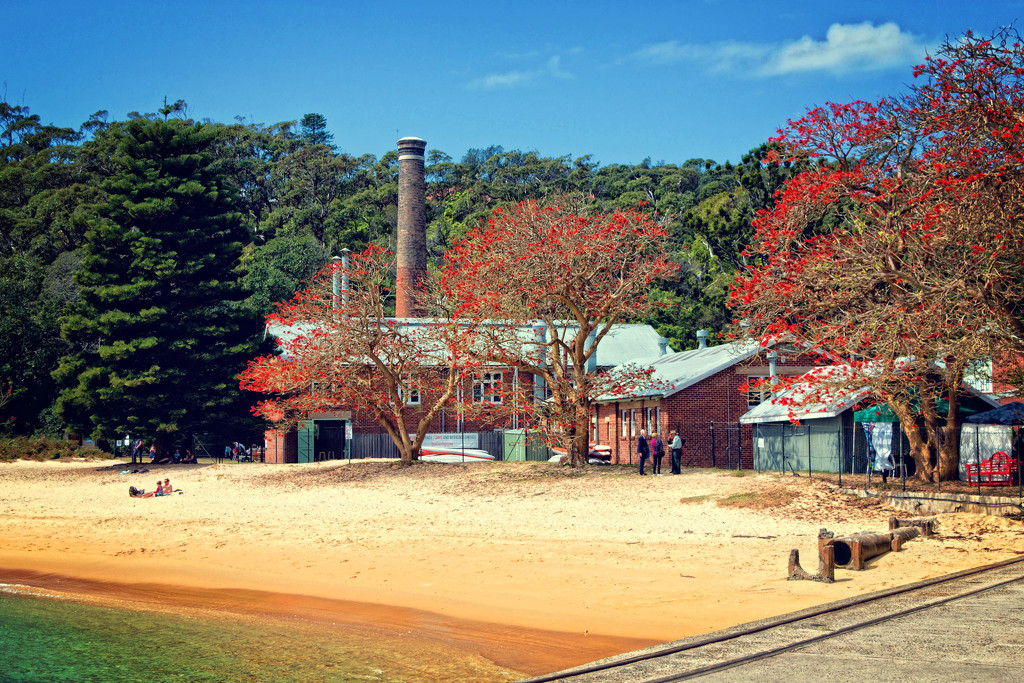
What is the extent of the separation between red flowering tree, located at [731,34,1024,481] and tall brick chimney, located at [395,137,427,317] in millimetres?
34489

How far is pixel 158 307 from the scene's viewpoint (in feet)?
135

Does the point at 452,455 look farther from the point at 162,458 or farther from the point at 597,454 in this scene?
the point at 162,458

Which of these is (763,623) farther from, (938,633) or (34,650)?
(34,650)

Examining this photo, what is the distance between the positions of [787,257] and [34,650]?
17.2 meters

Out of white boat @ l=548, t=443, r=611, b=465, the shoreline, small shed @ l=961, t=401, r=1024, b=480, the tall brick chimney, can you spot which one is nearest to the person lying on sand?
the shoreline

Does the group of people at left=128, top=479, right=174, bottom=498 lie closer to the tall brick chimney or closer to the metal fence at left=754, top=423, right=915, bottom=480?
the metal fence at left=754, top=423, right=915, bottom=480

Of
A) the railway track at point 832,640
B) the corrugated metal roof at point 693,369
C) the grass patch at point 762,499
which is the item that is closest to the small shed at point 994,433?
the grass patch at point 762,499

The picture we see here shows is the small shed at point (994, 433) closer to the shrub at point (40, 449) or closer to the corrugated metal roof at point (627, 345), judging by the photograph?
the corrugated metal roof at point (627, 345)

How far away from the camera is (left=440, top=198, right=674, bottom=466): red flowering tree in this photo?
27766 millimetres

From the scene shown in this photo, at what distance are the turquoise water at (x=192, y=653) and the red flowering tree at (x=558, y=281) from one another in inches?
592

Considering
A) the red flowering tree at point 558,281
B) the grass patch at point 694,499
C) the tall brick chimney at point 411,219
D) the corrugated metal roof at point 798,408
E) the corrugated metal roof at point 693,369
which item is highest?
the tall brick chimney at point 411,219

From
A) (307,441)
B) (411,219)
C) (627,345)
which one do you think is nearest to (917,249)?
(307,441)

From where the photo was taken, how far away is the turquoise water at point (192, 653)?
1189cm

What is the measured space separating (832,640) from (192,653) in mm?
8583
